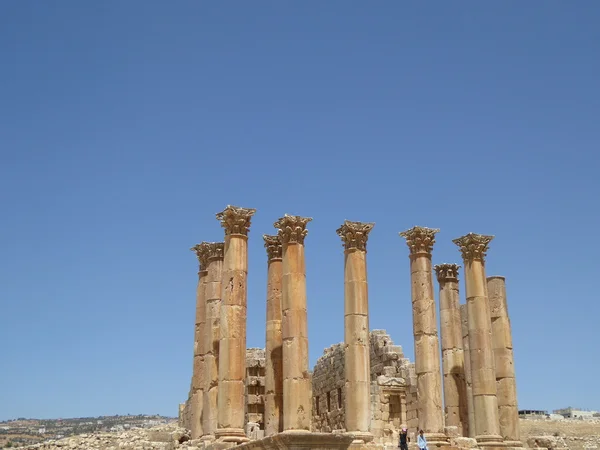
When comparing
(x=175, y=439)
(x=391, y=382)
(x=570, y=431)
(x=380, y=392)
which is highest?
(x=391, y=382)

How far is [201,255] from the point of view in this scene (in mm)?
33969

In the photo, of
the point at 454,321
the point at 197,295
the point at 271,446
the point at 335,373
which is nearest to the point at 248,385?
the point at 335,373

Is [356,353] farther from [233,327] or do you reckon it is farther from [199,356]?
[199,356]

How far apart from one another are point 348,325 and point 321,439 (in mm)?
11355

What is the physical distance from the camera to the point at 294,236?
27.4 meters

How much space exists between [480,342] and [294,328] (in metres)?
8.83

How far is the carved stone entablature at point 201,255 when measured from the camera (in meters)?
Result: 33.7

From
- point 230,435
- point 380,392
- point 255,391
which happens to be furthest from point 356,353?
point 255,391

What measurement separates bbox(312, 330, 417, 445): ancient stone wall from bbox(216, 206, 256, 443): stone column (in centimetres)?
1137

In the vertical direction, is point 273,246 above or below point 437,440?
above

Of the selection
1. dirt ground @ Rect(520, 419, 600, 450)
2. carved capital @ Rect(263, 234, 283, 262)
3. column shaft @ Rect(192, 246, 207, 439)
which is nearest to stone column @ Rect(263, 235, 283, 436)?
carved capital @ Rect(263, 234, 283, 262)

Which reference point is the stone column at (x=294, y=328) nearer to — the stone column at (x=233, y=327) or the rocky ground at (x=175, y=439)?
the stone column at (x=233, y=327)

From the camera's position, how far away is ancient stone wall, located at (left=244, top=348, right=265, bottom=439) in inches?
1480

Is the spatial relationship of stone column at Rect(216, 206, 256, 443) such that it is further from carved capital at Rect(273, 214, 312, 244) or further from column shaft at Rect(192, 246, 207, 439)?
column shaft at Rect(192, 246, 207, 439)
